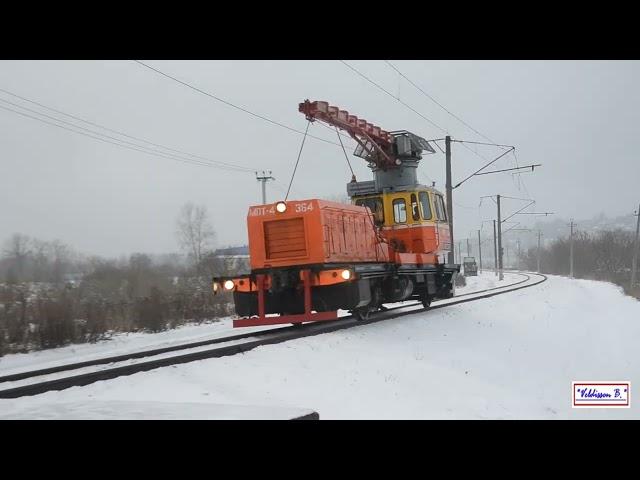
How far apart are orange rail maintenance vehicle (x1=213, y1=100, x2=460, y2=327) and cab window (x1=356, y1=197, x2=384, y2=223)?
A: 0.09 ft

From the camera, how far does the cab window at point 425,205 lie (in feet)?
55.1

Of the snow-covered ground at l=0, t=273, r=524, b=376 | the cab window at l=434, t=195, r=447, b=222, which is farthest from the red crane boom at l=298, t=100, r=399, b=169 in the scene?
the snow-covered ground at l=0, t=273, r=524, b=376

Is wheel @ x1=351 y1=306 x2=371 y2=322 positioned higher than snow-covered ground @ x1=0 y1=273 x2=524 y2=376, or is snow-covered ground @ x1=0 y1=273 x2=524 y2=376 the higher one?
wheel @ x1=351 y1=306 x2=371 y2=322

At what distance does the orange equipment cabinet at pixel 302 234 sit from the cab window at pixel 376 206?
8.91 feet

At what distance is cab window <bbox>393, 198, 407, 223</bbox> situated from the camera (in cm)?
1677

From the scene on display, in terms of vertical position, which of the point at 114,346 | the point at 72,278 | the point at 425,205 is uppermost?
the point at 425,205

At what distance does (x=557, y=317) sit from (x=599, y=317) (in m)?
3.05

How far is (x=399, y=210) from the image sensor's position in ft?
55.3

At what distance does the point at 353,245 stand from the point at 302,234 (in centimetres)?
170

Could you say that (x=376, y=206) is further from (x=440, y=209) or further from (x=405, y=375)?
(x=405, y=375)

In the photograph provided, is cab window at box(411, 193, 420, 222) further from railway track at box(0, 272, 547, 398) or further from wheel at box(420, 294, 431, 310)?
railway track at box(0, 272, 547, 398)

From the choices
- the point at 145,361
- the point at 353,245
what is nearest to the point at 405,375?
the point at 145,361
